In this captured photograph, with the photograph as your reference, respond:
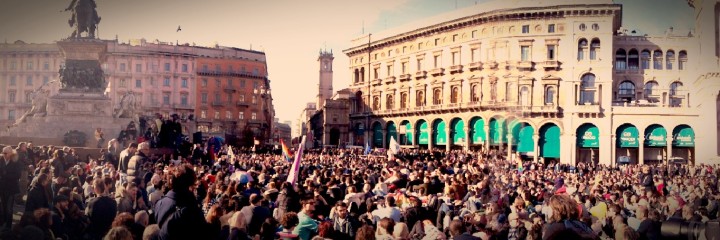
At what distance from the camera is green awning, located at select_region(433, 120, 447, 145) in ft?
148

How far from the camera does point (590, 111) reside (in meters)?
36.5

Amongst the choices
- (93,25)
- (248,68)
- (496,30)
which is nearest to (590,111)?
(496,30)

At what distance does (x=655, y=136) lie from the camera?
3462cm

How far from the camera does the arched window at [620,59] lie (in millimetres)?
41497

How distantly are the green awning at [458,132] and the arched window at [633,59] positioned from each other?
455 inches

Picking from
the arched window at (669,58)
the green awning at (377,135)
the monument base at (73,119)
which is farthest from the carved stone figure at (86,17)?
the arched window at (669,58)

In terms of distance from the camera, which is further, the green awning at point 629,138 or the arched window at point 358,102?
the arched window at point 358,102

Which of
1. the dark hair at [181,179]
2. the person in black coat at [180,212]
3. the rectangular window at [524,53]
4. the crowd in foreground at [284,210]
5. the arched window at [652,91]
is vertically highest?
the rectangular window at [524,53]

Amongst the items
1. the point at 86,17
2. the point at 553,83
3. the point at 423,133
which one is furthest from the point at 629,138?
the point at 86,17

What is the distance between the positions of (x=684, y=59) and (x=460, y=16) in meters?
13.4

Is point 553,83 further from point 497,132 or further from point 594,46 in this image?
point 497,132

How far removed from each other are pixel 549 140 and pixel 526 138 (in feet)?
4.44

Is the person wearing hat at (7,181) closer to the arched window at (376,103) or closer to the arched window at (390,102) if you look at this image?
the arched window at (390,102)

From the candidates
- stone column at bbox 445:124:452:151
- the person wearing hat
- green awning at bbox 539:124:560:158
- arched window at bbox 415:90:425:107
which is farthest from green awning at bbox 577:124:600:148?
the person wearing hat
